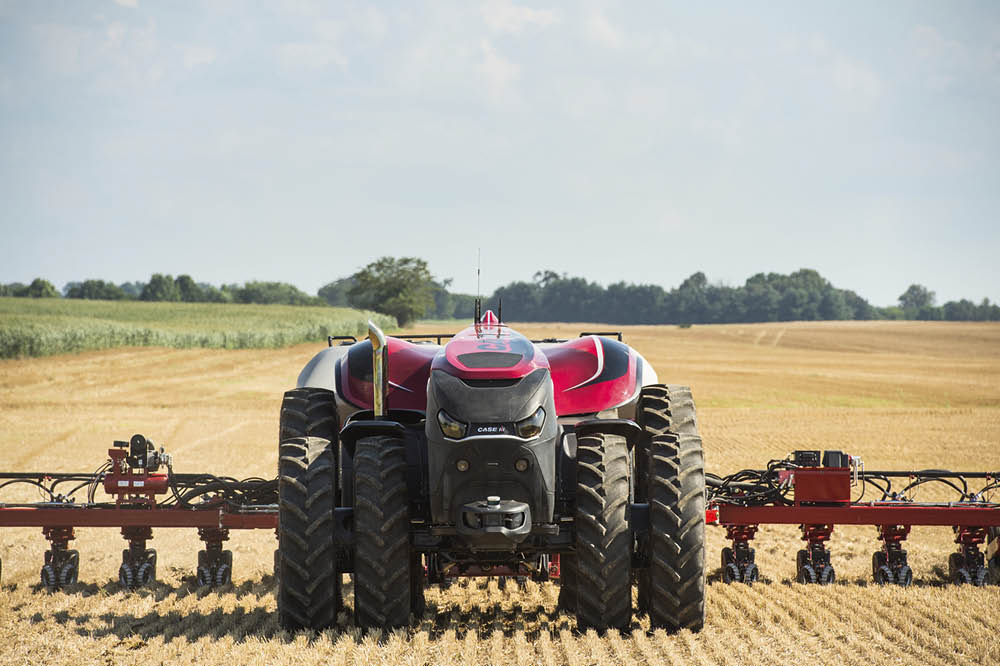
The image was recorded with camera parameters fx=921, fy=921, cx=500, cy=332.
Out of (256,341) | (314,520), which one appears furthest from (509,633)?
(256,341)

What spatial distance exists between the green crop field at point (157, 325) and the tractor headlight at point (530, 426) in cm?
3473

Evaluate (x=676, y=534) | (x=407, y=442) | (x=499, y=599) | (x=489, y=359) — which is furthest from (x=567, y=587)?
(x=489, y=359)

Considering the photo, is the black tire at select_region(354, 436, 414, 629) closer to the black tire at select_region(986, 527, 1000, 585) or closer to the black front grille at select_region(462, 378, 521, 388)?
the black front grille at select_region(462, 378, 521, 388)

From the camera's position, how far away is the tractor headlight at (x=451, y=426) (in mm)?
5684

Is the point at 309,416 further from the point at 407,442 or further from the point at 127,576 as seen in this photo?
the point at 127,576

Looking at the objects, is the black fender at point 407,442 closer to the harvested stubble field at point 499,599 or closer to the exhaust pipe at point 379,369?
the exhaust pipe at point 379,369

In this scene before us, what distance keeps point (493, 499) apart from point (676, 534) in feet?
4.29

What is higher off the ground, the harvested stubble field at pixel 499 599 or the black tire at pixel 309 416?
the black tire at pixel 309 416

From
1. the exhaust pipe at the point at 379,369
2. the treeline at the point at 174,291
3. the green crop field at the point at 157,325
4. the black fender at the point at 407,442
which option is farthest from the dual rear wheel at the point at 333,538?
the treeline at the point at 174,291

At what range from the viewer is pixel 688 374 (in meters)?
39.2

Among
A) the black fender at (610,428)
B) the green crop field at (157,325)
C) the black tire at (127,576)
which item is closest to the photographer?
the black fender at (610,428)

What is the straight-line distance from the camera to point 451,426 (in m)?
5.70

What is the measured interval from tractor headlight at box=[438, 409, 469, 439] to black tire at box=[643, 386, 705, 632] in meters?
1.40

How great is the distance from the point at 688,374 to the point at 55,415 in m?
24.8
